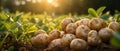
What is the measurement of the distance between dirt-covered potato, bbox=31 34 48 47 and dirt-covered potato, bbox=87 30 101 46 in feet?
1.72

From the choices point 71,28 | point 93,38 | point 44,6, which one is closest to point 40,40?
point 71,28

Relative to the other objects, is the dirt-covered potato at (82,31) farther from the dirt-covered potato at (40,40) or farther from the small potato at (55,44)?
the dirt-covered potato at (40,40)

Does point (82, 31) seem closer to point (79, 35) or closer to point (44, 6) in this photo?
point (79, 35)

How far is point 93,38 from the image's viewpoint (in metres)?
2.57

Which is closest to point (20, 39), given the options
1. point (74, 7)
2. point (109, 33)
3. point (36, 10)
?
point (109, 33)

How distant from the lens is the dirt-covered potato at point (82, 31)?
2662mm

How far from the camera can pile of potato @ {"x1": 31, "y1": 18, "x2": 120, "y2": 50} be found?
2.59 meters

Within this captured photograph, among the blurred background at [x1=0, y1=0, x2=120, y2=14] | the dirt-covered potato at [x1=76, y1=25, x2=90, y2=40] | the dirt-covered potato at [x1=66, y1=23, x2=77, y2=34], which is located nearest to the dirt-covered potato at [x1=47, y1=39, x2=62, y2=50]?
the dirt-covered potato at [x1=66, y1=23, x2=77, y2=34]

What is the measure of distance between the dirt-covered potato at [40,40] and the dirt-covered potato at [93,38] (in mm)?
524

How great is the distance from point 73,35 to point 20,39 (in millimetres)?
597

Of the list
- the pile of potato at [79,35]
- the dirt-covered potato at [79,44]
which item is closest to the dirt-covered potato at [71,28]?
the pile of potato at [79,35]

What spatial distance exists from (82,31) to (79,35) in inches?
2.4

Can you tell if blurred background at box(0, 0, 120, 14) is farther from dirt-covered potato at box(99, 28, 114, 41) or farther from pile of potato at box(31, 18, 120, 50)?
dirt-covered potato at box(99, 28, 114, 41)

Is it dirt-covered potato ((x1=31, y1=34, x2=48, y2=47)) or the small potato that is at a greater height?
dirt-covered potato ((x1=31, y1=34, x2=48, y2=47))
